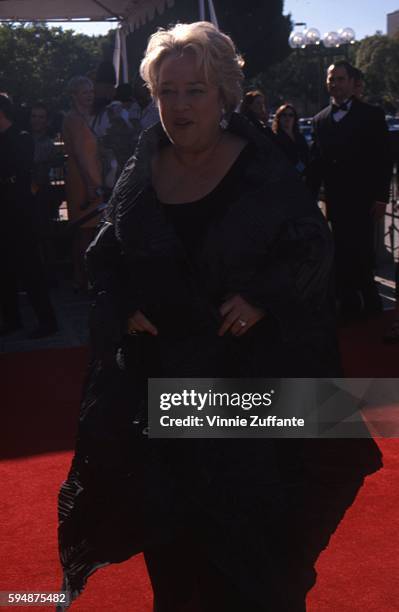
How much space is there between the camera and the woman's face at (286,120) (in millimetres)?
9156

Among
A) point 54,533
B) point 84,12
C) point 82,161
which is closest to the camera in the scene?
point 54,533

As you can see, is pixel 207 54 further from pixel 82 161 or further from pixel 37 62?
pixel 37 62

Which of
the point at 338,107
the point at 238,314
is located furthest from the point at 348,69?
the point at 238,314

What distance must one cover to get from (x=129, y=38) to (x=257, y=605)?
41.3 feet

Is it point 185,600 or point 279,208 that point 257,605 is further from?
point 279,208

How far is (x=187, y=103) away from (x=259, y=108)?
678 centimetres

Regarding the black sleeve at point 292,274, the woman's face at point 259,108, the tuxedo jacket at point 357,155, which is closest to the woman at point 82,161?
the woman's face at point 259,108

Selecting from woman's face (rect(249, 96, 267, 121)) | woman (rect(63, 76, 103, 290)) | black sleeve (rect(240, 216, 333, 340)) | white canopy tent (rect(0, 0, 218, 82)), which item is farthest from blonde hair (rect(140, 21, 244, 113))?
white canopy tent (rect(0, 0, 218, 82))

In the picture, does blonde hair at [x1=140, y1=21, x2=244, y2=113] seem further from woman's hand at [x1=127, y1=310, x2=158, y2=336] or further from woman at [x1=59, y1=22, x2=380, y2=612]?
woman's hand at [x1=127, y1=310, x2=158, y2=336]

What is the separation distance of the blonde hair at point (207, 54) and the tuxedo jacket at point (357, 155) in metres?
4.71

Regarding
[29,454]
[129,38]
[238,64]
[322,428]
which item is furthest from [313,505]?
[129,38]

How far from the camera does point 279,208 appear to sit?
239 cm

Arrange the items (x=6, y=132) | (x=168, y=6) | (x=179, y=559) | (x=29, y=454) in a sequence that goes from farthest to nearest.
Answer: (x=168, y=6) → (x=6, y=132) → (x=29, y=454) → (x=179, y=559)

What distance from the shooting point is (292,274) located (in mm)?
2402
